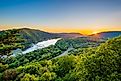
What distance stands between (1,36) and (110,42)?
73.1 ft

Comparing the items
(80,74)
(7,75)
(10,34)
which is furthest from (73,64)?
(10,34)

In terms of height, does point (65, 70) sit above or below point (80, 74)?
below

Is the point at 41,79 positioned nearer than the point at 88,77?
No

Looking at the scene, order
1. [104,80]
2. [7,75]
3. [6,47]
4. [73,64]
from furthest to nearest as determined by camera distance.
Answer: [7,75]
[73,64]
[104,80]
[6,47]

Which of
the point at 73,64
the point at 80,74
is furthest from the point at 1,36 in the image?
the point at 73,64

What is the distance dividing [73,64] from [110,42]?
5065 centimetres

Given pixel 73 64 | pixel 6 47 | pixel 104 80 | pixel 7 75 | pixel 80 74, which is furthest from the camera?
pixel 7 75

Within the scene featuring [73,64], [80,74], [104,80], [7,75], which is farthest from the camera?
[7,75]

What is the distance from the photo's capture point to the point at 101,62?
137ft

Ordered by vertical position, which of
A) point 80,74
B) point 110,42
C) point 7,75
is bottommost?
point 7,75

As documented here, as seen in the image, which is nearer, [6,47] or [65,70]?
[6,47]

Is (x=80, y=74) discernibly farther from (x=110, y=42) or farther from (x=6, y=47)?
(x=6, y=47)

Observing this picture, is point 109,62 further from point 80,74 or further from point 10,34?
point 10,34

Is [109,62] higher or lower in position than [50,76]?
higher
